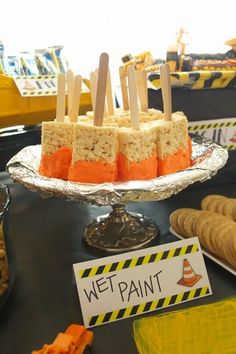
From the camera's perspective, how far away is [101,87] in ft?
2.31

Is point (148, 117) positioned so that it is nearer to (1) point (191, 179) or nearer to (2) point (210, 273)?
(1) point (191, 179)

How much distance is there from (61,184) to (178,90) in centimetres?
48

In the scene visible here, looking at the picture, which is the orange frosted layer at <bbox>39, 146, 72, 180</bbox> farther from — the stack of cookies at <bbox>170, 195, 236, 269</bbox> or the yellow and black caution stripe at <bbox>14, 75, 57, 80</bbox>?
the yellow and black caution stripe at <bbox>14, 75, 57, 80</bbox>

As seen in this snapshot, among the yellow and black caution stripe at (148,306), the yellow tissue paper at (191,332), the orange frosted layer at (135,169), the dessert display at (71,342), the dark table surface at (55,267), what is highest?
the orange frosted layer at (135,169)

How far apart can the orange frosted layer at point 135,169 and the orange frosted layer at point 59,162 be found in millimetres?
114

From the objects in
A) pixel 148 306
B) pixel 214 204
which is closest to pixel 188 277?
pixel 148 306

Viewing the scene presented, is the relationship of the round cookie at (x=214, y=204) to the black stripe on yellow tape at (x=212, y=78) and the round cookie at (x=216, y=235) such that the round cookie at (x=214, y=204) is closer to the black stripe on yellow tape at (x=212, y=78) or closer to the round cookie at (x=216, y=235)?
the round cookie at (x=216, y=235)

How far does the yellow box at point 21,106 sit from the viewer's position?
1156 millimetres

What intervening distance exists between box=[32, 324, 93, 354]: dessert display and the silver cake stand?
0.21 m

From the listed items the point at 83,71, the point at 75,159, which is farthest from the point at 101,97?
the point at 83,71

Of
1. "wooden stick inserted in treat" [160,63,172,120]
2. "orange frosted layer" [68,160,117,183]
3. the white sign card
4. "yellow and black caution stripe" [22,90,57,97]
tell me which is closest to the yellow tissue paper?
"orange frosted layer" [68,160,117,183]

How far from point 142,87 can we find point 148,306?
490 millimetres

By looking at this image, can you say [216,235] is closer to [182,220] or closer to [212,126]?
[182,220]

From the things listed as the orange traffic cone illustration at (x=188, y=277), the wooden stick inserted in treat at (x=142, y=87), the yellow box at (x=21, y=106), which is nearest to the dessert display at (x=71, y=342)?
the orange traffic cone illustration at (x=188, y=277)
